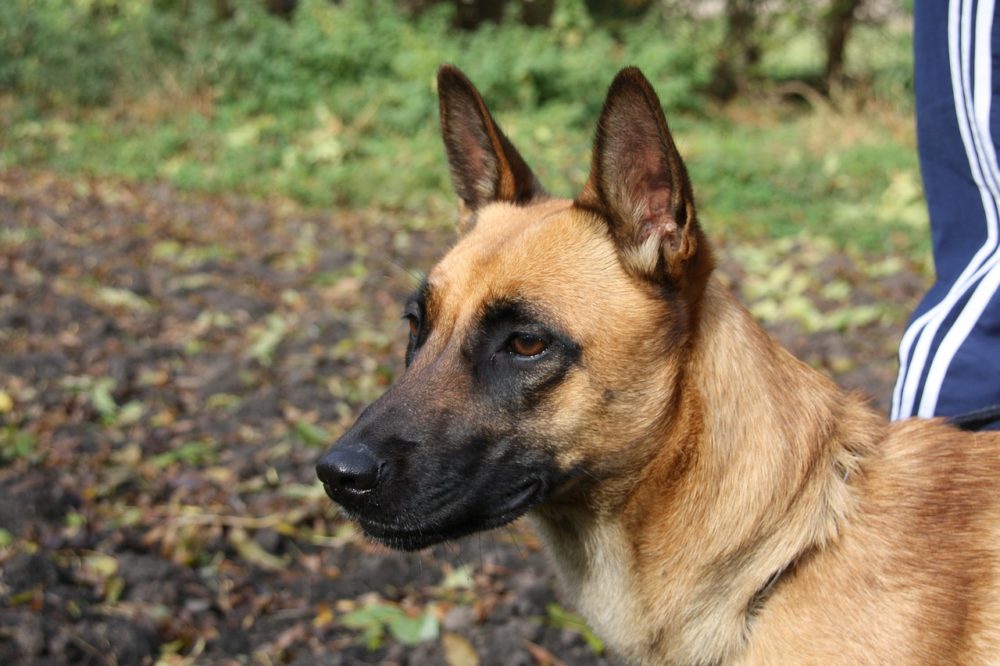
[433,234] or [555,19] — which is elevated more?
[555,19]

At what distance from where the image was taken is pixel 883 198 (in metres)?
9.20

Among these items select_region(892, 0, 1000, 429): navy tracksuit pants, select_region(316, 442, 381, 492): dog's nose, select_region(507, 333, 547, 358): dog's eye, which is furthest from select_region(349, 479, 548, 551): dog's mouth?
select_region(892, 0, 1000, 429): navy tracksuit pants

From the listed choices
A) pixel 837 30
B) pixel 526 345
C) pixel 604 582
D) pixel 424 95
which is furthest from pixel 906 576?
pixel 837 30

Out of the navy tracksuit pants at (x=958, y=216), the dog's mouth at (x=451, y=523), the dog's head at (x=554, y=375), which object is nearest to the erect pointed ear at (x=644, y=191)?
the dog's head at (x=554, y=375)

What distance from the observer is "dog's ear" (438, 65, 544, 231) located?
2951 mm

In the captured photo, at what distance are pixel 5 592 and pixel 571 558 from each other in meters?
2.03

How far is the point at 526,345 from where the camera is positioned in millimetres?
2457

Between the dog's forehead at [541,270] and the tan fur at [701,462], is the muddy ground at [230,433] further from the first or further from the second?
the dog's forehead at [541,270]

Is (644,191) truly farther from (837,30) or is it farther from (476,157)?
(837,30)

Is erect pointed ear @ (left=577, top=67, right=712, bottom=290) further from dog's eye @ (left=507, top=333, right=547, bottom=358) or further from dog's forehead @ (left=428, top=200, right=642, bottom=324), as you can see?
dog's eye @ (left=507, top=333, right=547, bottom=358)

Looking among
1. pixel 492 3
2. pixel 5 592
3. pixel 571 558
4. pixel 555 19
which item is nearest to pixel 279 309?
pixel 5 592

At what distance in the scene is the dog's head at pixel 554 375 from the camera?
2355 mm

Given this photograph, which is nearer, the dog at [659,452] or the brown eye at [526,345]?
the dog at [659,452]

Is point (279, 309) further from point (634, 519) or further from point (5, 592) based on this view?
point (634, 519)
